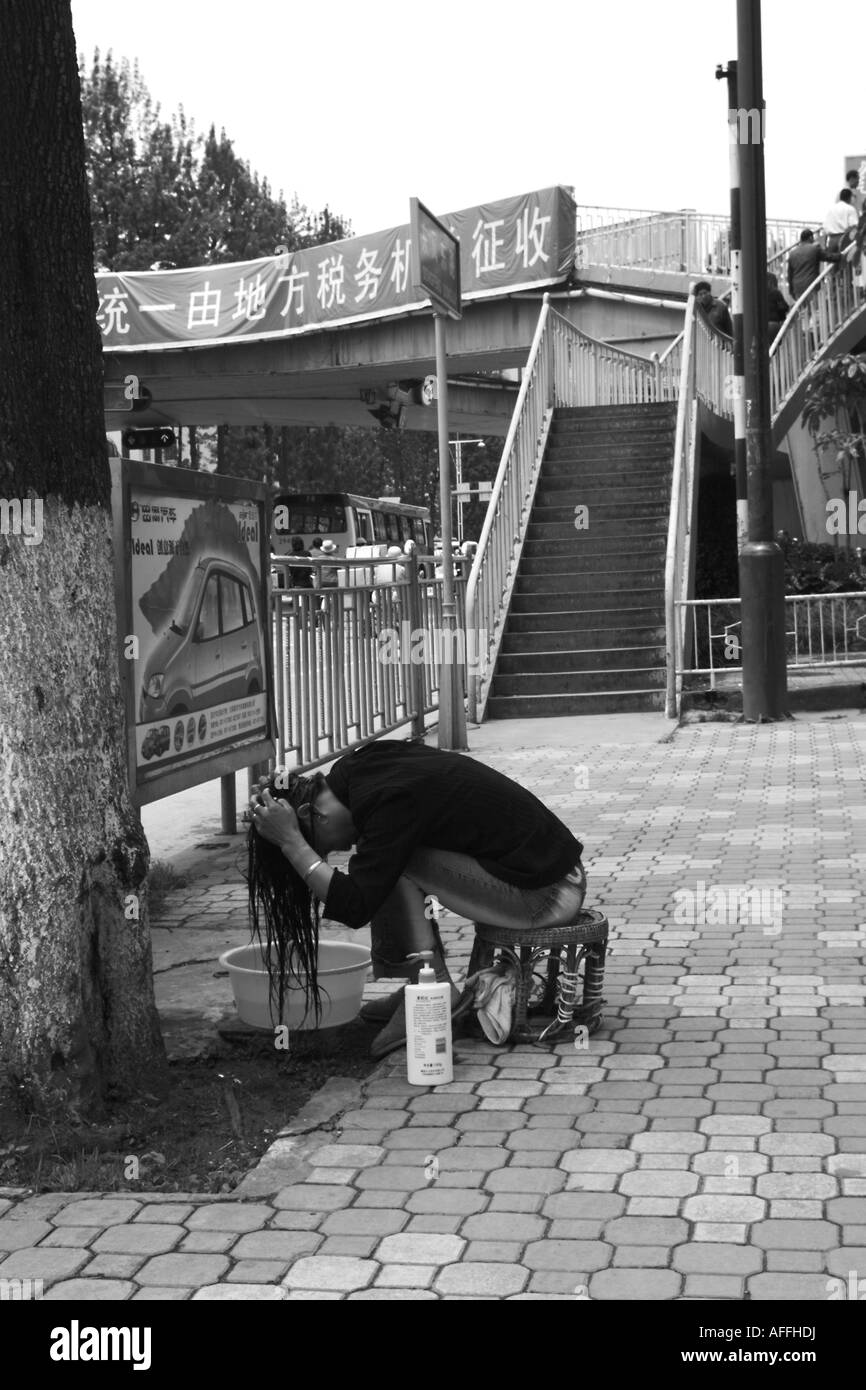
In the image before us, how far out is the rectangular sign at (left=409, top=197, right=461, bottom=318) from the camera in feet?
36.1

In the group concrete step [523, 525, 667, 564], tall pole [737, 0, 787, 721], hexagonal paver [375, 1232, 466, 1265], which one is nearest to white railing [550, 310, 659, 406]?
concrete step [523, 525, 667, 564]

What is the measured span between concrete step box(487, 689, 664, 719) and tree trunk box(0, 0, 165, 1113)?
1027 centimetres

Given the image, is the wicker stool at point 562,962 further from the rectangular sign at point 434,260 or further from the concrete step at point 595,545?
the concrete step at point 595,545

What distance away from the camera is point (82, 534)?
448 centimetres

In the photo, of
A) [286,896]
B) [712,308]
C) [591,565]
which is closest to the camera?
[286,896]

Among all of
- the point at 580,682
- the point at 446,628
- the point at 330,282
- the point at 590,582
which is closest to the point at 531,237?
the point at 330,282

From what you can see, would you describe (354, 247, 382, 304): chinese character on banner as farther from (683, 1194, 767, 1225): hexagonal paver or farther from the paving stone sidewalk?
(683, 1194, 767, 1225): hexagonal paver

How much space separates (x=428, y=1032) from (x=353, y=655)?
6295 mm

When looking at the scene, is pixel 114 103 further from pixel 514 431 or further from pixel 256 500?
pixel 256 500

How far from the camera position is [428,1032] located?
466cm

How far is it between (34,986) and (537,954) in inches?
64.1

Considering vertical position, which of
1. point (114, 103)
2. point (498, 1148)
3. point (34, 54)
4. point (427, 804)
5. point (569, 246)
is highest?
point (114, 103)

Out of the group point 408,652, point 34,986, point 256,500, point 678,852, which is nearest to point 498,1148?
point 34,986

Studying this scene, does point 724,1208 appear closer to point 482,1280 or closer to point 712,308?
point 482,1280
